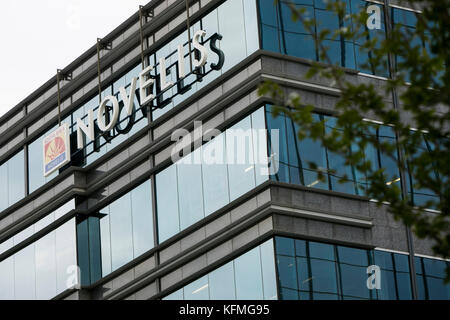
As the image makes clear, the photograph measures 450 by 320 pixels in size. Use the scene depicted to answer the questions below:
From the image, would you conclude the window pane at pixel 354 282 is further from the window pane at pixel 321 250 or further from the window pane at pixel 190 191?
the window pane at pixel 190 191

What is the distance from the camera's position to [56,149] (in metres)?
43.9

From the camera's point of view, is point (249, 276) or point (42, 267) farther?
point (42, 267)

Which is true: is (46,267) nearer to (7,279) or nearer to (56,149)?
(7,279)

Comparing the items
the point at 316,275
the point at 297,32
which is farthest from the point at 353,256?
the point at 297,32

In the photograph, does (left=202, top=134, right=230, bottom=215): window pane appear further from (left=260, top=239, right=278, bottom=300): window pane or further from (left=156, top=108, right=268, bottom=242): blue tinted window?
(left=260, top=239, right=278, bottom=300): window pane

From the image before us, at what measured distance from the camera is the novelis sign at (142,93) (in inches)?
1470

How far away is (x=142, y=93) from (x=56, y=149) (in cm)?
599

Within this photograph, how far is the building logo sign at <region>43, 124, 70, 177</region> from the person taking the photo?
4316 centimetres

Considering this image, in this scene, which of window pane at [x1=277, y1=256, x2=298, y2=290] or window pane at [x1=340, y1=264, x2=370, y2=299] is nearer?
window pane at [x1=277, y1=256, x2=298, y2=290]

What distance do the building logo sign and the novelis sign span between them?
3.4 inches

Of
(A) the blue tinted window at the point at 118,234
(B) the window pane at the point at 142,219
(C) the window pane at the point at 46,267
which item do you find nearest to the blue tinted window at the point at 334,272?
(B) the window pane at the point at 142,219

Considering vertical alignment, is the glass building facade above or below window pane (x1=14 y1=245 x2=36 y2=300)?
below

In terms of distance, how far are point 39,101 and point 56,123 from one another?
202 cm

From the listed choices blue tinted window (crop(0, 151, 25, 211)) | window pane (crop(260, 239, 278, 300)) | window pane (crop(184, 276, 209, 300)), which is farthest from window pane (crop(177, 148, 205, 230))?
blue tinted window (crop(0, 151, 25, 211))
